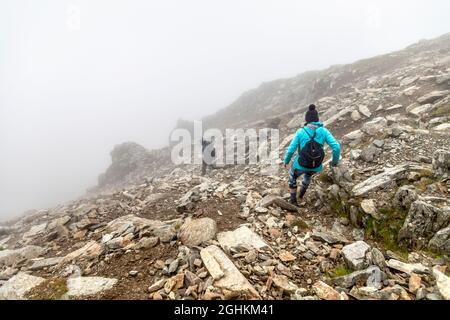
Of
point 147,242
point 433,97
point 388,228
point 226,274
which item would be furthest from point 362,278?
point 433,97

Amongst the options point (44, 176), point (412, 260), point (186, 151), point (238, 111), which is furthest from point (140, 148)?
point (44, 176)

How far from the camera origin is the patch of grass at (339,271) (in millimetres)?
5922

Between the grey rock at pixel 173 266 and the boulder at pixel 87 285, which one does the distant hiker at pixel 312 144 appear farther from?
the boulder at pixel 87 285

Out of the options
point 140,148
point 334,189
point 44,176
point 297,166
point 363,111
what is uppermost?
point 363,111

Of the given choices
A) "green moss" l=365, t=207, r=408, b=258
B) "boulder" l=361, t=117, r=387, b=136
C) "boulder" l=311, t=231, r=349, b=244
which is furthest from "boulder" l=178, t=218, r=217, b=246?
"boulder" l=361, t=117, r=387, b=136

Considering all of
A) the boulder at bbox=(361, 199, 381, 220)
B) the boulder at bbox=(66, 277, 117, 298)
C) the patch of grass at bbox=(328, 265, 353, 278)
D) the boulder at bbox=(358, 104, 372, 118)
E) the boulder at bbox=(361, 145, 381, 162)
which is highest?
the boulder at bbox=(358, 104, 372, 118)

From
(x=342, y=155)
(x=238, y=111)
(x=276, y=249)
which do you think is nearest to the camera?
(x=276, y=249)

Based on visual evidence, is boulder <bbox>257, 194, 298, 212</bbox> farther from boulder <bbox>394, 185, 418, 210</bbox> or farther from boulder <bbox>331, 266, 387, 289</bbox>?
boulder <bbox>331, 266, 387, 289</bbox>

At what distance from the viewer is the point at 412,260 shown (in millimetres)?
6086

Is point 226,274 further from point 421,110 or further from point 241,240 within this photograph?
point 421,110

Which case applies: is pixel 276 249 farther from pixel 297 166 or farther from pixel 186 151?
pixel 186 151

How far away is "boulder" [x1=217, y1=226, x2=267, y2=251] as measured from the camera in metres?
6.89

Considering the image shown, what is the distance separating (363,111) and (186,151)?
21068 millimetres

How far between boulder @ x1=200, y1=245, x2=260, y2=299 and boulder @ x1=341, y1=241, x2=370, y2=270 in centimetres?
237
